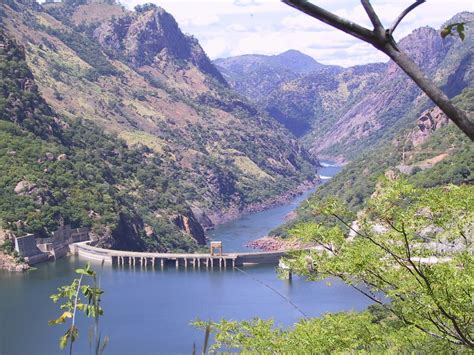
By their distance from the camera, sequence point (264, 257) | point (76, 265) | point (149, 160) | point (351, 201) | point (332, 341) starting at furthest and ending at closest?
point (149, 160) → point (351, 201) → point (264, 257) → point (76, 265) → point (332, 341)

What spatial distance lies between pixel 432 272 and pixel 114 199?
4314 inches

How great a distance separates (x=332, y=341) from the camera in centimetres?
1587

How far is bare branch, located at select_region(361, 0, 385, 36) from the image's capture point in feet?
23.9

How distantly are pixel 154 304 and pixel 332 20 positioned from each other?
73.0 metres

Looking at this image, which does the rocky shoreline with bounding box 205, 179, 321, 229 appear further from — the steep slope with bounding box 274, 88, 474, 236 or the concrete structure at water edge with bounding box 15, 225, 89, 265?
the concrete structure at water edge with bounding box 15, 225, 89, 265

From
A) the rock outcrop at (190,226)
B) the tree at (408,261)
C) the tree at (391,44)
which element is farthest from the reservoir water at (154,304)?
the tree at (391,44)

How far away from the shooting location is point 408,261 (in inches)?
531

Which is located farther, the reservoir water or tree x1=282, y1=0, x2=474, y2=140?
the reservoir water

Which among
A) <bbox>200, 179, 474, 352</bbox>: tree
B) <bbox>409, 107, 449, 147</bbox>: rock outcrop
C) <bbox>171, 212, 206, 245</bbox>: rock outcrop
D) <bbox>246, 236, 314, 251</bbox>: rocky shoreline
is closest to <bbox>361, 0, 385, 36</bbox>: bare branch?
<bbox>200, 179, 474, 352</bbox>: tree

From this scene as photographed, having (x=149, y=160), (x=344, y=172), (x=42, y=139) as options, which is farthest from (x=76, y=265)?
(x=344, y=172)

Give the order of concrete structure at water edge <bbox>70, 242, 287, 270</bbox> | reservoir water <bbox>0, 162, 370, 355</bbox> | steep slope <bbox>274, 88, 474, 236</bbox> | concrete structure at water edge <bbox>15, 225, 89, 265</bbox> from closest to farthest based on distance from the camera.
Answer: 1. reservoir water <bbox>0, 162, 370, 355</bbox>
2. concrete structure at water edge <bbox>15, 225, 89, 265</bbox>
3. concrete structure at water edge <bbox>70, 242, 287, 270</bbox>
4. steep slope <bbox>274, 88, 474, 236</bbox>

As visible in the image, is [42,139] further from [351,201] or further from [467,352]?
[467,352]

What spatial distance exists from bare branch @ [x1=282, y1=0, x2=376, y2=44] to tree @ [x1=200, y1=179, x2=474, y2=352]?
576cm

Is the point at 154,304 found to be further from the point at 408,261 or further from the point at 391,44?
the point at 391,44
